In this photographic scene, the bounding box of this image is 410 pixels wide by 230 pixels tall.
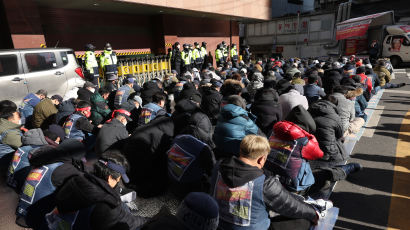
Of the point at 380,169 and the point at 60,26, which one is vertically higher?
the point at 60,26

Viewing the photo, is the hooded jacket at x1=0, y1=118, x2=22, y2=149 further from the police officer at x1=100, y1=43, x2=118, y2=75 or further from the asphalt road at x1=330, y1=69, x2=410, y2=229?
the police officer at x1=100, y1=43, x2=118, y2=75

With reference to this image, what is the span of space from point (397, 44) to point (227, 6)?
11.3 m

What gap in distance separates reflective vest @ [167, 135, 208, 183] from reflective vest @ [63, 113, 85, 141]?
226 centimetres

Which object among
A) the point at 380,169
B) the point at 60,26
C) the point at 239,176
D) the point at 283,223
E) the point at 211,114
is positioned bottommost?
the point at 380,169

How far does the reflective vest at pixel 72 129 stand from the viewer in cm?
432

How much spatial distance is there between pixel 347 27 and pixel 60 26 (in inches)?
726

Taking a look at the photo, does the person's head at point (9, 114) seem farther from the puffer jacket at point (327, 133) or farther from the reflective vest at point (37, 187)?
the puffer jacket at point (327, 133)

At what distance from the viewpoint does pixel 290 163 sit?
9.37ft

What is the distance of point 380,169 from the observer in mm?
4238

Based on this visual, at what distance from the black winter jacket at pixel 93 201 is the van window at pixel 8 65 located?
5970 millimetres

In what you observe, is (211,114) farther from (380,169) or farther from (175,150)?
(380,169)

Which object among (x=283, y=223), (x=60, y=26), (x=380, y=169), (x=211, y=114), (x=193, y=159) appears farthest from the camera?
(x=60, y=26)

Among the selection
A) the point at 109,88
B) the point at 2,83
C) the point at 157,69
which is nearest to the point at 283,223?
the point at 109,88

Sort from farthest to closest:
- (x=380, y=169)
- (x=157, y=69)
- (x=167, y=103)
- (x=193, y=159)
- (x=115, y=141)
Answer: (x=157, y=69) → (x=167, y=103) → (x=380, y=169) → (x=115, y=141) → (x=193, y=159)
